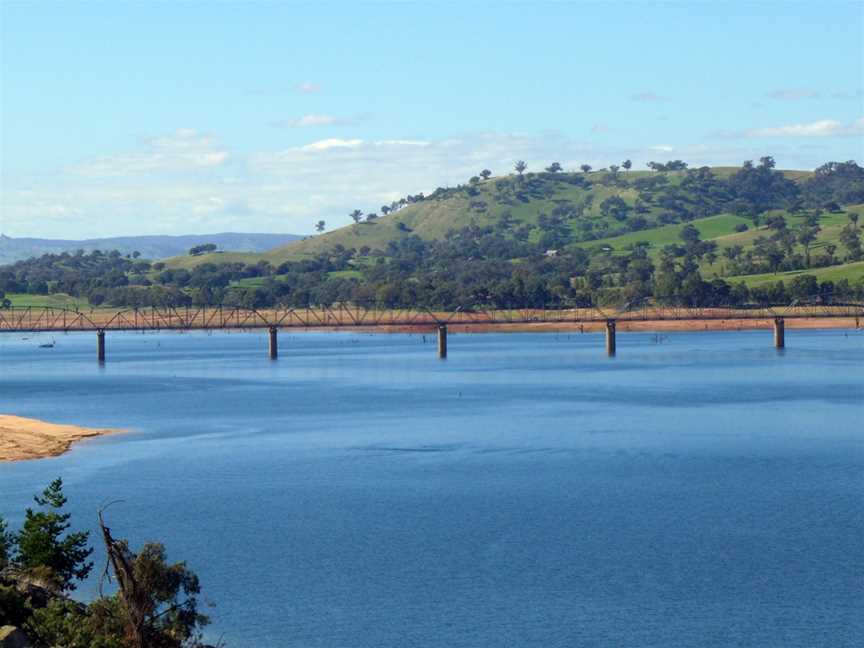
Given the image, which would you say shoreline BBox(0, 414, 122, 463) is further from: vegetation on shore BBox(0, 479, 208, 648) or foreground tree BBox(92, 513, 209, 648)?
foreground tree BBox(92, 513, 209, 648)

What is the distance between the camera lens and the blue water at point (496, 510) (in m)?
53.5

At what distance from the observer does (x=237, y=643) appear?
50344mm

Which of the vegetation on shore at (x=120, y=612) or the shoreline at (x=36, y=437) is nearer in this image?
the vegetation on shore at (x=120, y=612)

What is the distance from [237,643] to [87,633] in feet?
38.4

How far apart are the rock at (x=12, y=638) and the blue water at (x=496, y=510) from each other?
1173cm

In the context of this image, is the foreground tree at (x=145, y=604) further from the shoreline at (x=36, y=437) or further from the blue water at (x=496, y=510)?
the shoreline at (x=36, y=437)

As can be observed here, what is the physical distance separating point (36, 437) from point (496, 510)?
46.0 metres

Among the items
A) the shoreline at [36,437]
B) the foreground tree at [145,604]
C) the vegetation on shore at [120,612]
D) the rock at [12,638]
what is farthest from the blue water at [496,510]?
the rock at [12,638]

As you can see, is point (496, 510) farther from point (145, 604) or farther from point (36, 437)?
point (36, 437)

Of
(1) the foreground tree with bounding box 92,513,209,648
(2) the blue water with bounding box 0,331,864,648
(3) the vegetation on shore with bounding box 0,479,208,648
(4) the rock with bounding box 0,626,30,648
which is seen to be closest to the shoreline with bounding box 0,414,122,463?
(2) the blue water with bounding box 0,331,864,648

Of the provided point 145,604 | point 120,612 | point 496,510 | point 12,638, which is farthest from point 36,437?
point 145,604

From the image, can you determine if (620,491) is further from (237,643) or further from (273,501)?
(237,643)

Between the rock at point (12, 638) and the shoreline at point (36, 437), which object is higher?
the rock at point (12, 638)

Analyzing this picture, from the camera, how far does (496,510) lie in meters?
75.4
